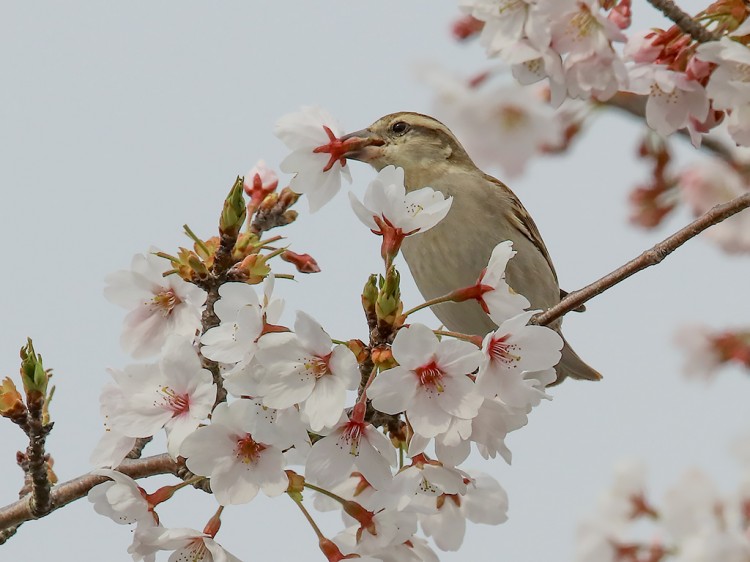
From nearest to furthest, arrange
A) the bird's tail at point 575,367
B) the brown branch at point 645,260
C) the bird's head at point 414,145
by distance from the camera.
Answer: the brown branch at point 645,260, the bird's head at point 414,145, the bird's tail at point 575,367

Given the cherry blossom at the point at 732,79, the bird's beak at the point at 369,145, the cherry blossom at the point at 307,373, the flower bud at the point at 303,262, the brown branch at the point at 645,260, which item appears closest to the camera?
the cherry blossom at the point at 307,373

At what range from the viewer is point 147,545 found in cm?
246

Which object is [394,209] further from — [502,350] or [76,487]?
[76,487]

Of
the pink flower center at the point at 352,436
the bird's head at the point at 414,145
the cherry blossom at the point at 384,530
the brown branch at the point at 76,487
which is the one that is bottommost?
the bird's head at the point at 414,145

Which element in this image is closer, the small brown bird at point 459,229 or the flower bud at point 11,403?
the flower bud at point 11,403

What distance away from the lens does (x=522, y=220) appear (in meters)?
5.10

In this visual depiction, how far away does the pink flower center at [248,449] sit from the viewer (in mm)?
2396

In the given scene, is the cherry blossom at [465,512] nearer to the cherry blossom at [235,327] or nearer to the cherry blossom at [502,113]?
the cherry blossom at [235,327]

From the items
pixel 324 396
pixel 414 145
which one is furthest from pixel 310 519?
pixel 414 145

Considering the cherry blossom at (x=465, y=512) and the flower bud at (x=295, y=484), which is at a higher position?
the flower bud at (x=295, y=484)

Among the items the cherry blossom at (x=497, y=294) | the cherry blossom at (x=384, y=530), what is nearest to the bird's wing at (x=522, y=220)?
the cherry blossom at (x=497, y=294)

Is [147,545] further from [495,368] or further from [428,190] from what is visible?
[428,190]

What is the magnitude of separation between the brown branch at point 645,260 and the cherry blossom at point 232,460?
2.83 ft

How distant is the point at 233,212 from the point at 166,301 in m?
0.37
